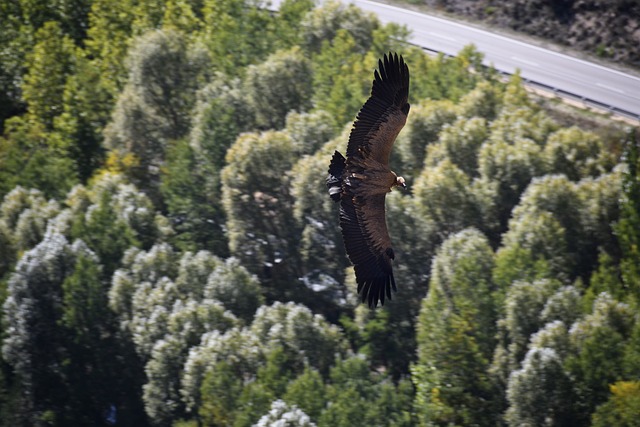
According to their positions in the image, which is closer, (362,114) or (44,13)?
(362,114)

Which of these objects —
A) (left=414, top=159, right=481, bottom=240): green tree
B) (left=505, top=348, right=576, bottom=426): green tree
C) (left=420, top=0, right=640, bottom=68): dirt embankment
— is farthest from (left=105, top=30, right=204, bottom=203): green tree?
(left=505, top=348, right=576, bottom=426): green tree

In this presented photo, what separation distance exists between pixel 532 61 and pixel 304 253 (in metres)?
20.0

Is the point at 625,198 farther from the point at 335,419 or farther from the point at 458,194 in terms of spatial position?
the point at 335,419

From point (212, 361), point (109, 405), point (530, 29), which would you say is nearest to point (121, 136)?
point (109, 405)

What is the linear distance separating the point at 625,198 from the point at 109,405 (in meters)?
25.6

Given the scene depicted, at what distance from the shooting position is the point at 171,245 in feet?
179

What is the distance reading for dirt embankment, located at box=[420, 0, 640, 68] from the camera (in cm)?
6147

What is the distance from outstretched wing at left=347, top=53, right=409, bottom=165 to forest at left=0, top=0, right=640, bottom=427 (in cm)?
1863

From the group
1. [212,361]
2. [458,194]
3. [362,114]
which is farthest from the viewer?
[458,194]

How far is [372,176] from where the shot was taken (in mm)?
22188

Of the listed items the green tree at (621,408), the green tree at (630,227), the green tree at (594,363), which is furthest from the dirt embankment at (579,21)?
the green tree at (621,408)

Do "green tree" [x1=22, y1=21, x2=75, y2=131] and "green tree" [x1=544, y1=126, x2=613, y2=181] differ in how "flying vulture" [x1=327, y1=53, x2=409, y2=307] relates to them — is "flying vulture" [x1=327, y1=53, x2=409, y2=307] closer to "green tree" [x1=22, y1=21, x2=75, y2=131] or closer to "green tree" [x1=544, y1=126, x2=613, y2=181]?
"green tree" [x1=544, y1=126, x2=613, y2=181]

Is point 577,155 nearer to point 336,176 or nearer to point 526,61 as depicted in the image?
point 526,61

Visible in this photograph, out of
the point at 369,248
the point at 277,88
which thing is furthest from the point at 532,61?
the point at 369,248
